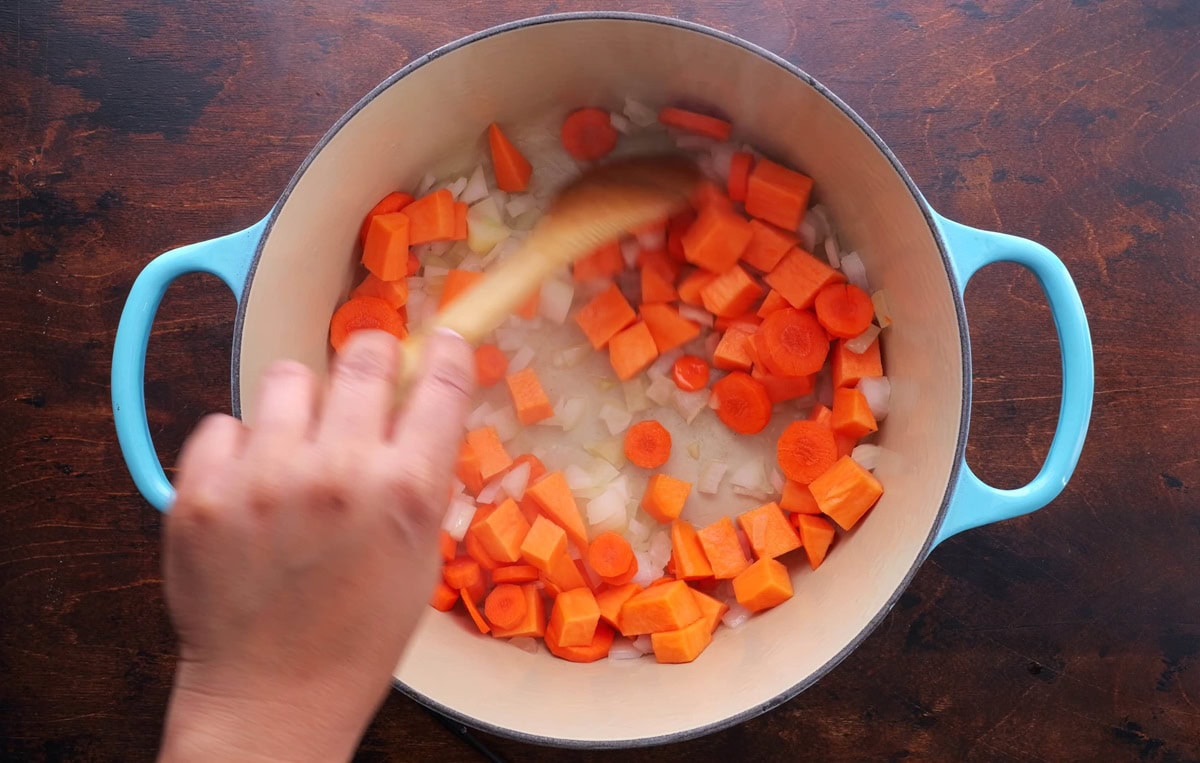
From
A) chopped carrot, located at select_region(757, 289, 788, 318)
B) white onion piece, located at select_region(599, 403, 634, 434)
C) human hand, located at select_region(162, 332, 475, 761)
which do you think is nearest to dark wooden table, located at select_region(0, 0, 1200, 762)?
chopped carrot, located at select_region(757, 289, 788, 318)

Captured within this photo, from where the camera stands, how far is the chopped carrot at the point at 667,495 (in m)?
1.82

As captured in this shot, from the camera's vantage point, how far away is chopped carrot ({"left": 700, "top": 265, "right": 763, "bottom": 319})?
183cm

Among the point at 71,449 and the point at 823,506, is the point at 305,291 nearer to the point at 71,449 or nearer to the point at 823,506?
the point at 71,449

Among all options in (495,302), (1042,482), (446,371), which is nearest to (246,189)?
(495,302)

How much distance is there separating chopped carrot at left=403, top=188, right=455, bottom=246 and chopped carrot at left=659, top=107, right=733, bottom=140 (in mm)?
538

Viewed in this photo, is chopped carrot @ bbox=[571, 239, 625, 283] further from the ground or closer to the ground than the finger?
closer to the ground

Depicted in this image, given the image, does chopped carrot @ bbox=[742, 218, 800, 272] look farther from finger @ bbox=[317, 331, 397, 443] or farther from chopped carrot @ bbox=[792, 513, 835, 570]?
finger @ bbox=[317, 331, 397, 443]

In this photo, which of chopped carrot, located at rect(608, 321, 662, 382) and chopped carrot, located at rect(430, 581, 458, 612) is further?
chopped carrot, located at rect(608, 321, 662, 382)

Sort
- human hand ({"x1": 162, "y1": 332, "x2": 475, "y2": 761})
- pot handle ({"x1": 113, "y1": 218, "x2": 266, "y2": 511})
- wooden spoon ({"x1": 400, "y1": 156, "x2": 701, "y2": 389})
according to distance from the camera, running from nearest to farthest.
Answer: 1. human hand ({"x1": 162, "y1": 332, "x2": 475, "y2": 761})
2. pot handle ({"x1": 113, "y1": 218, "x2": 266, "y2": 511})
3. wooden spoon ({"x1": 400, "y1": 156, "x2": 701, "y2": 389})

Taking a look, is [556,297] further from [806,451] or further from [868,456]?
[868,456]

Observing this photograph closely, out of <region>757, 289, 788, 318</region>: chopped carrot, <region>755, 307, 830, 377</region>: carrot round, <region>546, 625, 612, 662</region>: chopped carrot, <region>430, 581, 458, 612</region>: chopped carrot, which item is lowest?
<region>546, 625, 612, 662</region>: chopped carrot

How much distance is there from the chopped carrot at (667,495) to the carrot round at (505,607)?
36 centimetres

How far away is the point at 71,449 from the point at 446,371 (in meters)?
1.25

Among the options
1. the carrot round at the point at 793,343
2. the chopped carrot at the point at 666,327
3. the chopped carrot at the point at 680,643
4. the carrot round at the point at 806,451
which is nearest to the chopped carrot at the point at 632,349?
the chopped carrot at the point at 666,327
